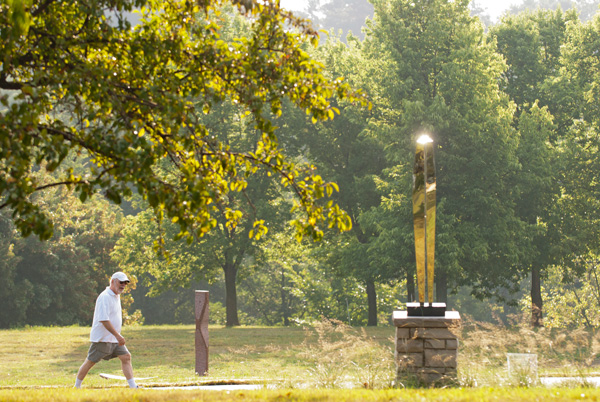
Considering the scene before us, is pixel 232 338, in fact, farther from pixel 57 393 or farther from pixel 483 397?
pixel 483 397

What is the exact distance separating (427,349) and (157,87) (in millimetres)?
4619

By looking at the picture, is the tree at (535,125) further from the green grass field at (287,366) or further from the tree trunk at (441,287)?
the green grass field at (287,366)

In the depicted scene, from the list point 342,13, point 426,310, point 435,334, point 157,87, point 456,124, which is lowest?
point 435,334

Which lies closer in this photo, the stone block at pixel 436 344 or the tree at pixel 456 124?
the stone block at pixel 436 344

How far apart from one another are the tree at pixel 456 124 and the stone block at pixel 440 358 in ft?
46.2

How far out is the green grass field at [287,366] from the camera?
7.56 m

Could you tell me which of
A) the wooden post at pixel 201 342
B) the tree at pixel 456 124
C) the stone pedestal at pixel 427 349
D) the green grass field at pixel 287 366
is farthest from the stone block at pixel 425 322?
the tree at pixel 456 124

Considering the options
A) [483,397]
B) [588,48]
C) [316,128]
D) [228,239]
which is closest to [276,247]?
[228,239]

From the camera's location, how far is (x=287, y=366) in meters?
15.7

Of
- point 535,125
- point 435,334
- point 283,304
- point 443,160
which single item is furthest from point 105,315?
point 283,304

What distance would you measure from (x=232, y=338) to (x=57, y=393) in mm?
15836

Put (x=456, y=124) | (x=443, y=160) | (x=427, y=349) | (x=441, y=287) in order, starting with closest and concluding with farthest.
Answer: (x=427, y=349), (x=456, y=124), (x=443, y=160), (x=441, y=287)

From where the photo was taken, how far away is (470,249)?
23.0 meters

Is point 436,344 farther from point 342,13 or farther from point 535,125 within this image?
point 342,13
